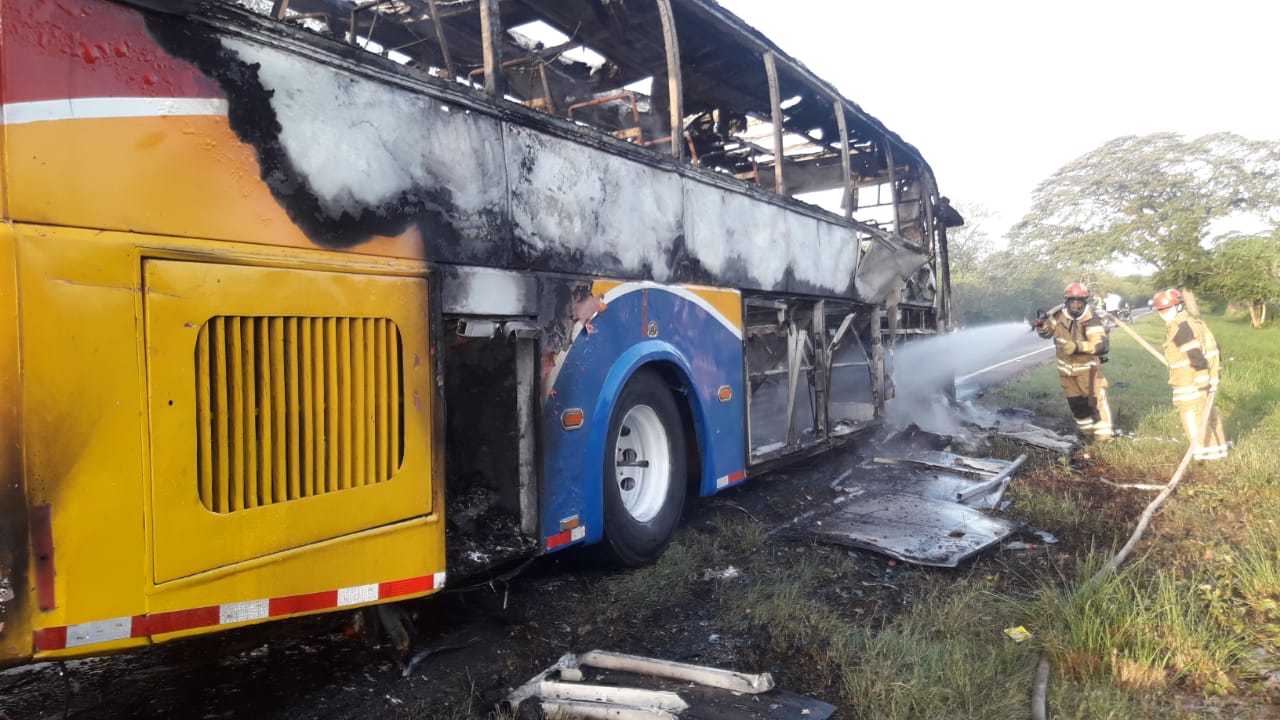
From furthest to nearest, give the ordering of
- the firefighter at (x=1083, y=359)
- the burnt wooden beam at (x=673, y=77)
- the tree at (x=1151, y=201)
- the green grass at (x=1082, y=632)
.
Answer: the tree at (x=1151, y=201) < the firefighter at (x=1083, y=359) < the burnt wooden beam at (x=673, y=77) < the green grass at (x=1082, y=632)

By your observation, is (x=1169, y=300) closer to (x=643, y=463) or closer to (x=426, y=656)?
(x=643, y=463)

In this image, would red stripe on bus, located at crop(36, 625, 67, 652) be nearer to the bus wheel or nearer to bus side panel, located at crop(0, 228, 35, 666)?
bus side panel, located at crop(0, 228, 35, 666)

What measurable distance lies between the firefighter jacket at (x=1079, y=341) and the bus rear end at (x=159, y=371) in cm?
820

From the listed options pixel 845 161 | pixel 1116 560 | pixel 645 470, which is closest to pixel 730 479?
pixel 645 470

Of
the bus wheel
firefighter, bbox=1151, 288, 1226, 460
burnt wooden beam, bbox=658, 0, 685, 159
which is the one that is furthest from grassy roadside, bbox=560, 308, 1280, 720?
burnt wooden beam, bbox=658, 0, 685, 159

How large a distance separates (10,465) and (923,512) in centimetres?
520

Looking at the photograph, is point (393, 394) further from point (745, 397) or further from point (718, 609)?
point (745, 397)

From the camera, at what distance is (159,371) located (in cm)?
216

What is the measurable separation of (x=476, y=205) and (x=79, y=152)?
145 cm

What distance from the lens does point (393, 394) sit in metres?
2.83

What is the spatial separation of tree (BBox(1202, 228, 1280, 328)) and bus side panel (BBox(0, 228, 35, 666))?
29.0 meters

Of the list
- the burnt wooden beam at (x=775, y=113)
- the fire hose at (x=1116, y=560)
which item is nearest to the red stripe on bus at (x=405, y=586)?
the fire hose at (x=1116, y=560)

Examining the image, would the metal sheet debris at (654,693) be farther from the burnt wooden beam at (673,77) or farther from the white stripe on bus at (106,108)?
the burnt wooden beam at (673,77)

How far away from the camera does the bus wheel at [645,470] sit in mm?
4184
